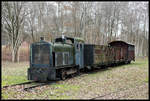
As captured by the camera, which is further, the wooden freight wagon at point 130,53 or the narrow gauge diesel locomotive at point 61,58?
the wooden freight wagon at point 130,53

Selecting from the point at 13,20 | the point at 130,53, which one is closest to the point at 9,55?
the point at 13,20

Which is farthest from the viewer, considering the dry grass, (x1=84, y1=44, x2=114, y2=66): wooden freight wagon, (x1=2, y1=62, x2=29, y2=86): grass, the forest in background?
the dry grass

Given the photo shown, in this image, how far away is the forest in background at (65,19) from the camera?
31.9 m

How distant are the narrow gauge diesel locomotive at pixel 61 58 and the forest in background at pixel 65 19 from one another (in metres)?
16.2

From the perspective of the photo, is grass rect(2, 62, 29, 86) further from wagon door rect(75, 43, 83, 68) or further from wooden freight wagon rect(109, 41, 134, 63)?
wooden freight wagon rect(109, 41, 134, 63)

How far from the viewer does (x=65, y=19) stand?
1451 inches

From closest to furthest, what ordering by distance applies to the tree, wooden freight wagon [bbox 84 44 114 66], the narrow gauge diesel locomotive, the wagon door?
the narrow gauge diesel locomotive → the wagon door → wooden freight wagon [bbox 84 44 114 66] → the tree

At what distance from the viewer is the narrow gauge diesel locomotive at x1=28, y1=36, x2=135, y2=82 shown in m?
12.6

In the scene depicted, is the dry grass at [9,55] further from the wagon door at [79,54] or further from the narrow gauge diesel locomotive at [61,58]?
the wagon door at [79,54]

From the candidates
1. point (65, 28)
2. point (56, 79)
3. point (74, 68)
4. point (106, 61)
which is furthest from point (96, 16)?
point (56, 79)

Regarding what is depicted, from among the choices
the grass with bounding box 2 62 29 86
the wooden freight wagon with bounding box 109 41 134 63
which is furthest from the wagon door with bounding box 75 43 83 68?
the wooden freight wagon with bounding box 109 41 134 63

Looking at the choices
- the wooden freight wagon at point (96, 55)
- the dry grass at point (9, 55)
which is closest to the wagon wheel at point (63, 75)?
the wooden freight wagon at point (96, 55)

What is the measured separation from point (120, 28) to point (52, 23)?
16.3 m

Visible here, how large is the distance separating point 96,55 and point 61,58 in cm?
545
